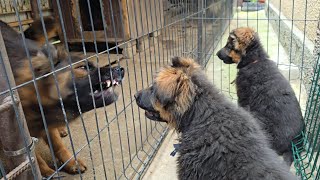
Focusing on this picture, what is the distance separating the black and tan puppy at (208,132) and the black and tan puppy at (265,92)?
Result: 39.0 inches

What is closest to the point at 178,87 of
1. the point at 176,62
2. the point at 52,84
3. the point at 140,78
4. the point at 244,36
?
the point at 176,62

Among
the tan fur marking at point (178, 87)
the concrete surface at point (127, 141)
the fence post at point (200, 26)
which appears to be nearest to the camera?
the tan fur marking at point (178, 87)

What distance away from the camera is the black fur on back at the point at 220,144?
1.80 metres

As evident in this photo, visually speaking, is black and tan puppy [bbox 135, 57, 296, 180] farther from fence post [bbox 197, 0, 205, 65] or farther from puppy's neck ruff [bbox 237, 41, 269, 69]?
fence post [bbox 197, 0, 205, 65]

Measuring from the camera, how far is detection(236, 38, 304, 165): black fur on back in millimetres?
2877

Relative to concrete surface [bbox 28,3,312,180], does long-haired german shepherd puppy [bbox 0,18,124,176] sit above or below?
above

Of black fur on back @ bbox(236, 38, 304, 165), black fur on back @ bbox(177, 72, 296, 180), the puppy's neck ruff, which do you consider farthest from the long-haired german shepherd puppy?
the puppy's neck ruff

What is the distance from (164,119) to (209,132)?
0.37m

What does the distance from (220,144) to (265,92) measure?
1525 millimetres

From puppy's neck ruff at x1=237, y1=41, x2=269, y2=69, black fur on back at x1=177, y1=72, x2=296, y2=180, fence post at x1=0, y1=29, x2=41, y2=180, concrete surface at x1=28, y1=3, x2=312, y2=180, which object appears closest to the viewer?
fence post at x1=0, y1=29, x2=41, y2=180

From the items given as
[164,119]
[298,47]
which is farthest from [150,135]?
[298,47]

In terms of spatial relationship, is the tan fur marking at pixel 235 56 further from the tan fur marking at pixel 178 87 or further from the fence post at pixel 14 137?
the fence post at pixel 14 137

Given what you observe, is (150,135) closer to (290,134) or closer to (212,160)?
(290,134)

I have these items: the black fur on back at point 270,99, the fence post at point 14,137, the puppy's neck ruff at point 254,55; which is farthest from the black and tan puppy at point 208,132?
the puppy's neck ruff at point 254,55
